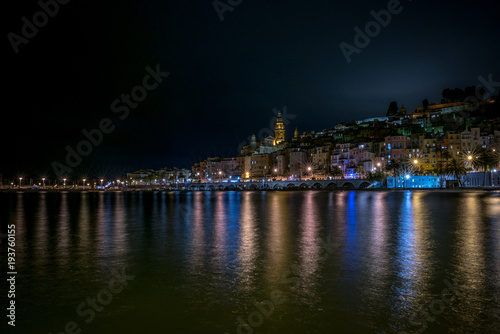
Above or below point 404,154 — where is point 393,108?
above

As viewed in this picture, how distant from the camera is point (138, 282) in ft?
33.4

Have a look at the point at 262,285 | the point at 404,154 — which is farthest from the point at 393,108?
the point at 262,285

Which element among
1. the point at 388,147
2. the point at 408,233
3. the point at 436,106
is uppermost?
the point at 436,106

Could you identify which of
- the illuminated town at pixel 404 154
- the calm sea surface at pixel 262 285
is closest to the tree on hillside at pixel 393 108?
the illuminated town at pixel 404 154

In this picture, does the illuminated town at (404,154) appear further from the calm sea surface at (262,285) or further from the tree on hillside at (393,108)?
the calm sea surface at (262,285)

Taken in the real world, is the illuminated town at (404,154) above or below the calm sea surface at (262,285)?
above

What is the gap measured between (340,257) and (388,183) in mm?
101789

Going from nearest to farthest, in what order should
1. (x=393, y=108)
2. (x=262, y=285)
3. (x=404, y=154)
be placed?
1. (x=262, y=285)
2. (x=404, y=154)
3. (x=393, y=108)


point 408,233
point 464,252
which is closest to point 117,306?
point 464,252

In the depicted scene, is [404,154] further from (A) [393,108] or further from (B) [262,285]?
(B) [262,285]

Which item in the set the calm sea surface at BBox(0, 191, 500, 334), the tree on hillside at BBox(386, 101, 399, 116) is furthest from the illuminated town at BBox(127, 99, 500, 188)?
the calm sea surface at BBox(0, 191, 500, 334)

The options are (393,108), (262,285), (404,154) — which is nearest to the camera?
(262,285)

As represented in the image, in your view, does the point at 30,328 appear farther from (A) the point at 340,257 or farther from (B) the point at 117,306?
(A) the point at 340,257

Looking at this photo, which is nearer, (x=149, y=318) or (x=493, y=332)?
(x=493, y=332)
